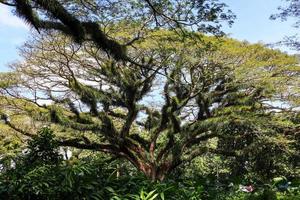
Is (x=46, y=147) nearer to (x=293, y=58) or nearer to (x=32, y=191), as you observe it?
(x=32, y=191)

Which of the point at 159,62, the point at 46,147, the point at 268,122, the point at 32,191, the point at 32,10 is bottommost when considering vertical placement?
the point at 32,191

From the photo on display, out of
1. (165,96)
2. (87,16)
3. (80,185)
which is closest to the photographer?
(80,185)

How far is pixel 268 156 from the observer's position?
16469 millimetres

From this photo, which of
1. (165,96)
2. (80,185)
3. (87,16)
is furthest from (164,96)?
(80,185)

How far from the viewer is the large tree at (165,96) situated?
14578 millimetres

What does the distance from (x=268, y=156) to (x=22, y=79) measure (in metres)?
9.64

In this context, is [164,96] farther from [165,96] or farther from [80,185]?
[80,185]

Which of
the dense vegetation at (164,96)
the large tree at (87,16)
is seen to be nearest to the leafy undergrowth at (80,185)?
the large tree at (87,16)

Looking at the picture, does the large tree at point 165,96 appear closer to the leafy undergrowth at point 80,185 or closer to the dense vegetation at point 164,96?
the dense vegetation at point 164,96

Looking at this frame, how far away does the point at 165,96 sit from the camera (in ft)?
50.9

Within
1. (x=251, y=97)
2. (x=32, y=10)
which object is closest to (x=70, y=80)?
(x=251, y=97)

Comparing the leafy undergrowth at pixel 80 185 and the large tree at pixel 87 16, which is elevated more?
the large tree at pixel 87 16

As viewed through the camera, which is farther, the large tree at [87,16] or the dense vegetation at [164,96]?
the dense vegetation at [164,96]

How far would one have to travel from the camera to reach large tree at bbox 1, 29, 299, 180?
1458 centimetres
